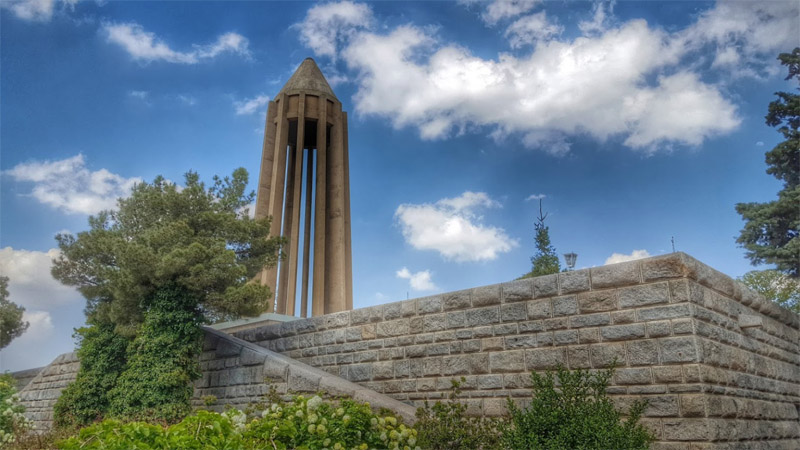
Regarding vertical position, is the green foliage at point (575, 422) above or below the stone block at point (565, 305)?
below

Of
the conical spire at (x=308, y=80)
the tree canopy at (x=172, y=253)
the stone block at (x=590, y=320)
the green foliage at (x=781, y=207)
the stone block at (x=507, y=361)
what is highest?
the conical spire at (x=308, y=80)

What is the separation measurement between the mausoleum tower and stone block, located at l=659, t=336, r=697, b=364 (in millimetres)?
13676

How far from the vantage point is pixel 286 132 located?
2033cm

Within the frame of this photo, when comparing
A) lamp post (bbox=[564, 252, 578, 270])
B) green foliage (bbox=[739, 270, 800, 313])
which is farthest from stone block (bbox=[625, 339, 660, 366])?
green foliage (bbox=[739, 270, 800, 313])

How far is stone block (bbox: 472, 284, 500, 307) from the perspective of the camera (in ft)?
24.0

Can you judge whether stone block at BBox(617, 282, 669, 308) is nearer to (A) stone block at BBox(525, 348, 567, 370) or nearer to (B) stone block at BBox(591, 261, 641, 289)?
(B) stone block at BBox(591, 261, 641, 289)

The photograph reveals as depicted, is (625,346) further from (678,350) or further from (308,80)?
(308,80)

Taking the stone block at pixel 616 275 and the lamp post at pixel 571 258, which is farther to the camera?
the lamp post at pixel 571 258

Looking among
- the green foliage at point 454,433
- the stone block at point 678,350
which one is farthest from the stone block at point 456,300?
the stone block at point 678,350

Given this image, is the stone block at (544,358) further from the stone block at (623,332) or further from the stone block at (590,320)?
the stone block at (623,332)

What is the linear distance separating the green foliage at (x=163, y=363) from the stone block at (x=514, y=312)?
223 inches

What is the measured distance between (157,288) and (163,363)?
1.33m

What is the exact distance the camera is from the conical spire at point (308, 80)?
21.0m

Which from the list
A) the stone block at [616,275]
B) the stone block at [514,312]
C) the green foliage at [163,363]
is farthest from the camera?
the green foliage at [163,363]
